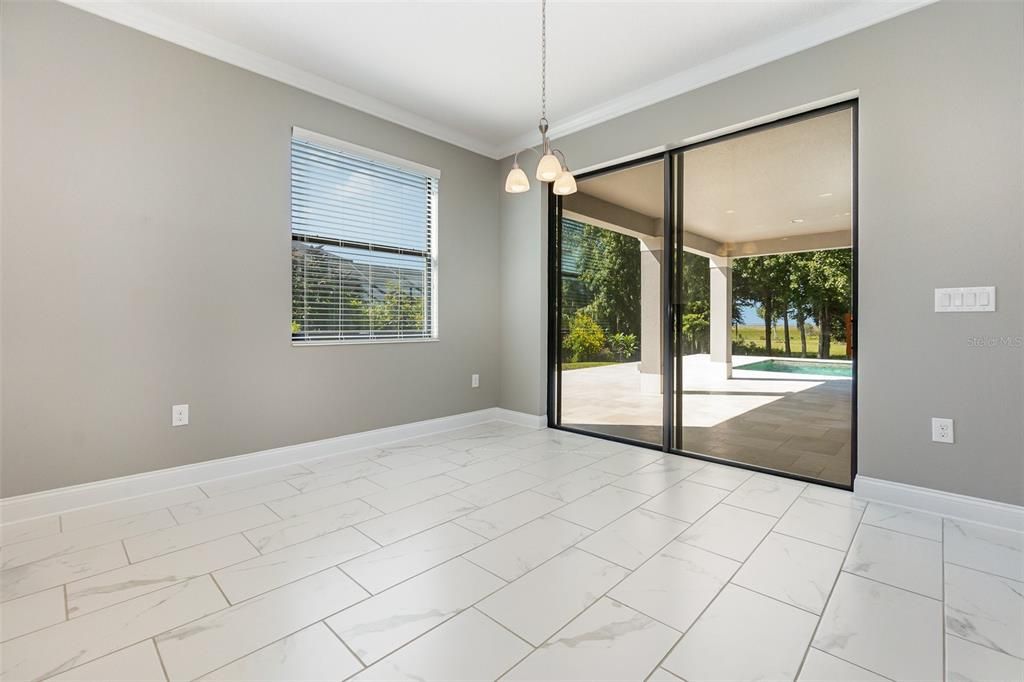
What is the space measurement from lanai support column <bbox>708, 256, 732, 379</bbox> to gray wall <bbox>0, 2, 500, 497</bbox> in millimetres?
2709

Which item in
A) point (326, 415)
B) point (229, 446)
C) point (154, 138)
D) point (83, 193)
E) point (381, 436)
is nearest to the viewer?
point (83, 193)

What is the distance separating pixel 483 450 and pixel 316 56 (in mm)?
2997

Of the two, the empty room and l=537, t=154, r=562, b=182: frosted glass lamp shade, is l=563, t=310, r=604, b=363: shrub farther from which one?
l=537, t=154, r=562, b=182: frosted glass lamp shade

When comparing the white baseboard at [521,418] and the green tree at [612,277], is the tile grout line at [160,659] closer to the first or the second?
the white baseboard at [521,418]

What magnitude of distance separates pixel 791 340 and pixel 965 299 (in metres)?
0.89

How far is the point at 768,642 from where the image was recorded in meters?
1.45

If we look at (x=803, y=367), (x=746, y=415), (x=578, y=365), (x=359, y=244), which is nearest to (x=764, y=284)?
(x=803, y=367)

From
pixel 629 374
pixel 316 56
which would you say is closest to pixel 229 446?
pixel 316 56

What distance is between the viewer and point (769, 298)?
3150 mm

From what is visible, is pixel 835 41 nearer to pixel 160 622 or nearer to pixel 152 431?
pixel 160 622

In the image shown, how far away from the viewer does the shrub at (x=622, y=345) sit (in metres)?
3.92

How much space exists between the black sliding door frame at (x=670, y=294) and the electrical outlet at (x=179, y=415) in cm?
283

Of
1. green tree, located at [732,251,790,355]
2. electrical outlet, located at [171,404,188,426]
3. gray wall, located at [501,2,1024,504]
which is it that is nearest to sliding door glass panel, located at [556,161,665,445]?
green tree, located at [732,251,790,355]

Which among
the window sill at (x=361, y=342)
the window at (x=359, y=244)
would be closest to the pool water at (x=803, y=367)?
the window sill at (x=361, y=342)
